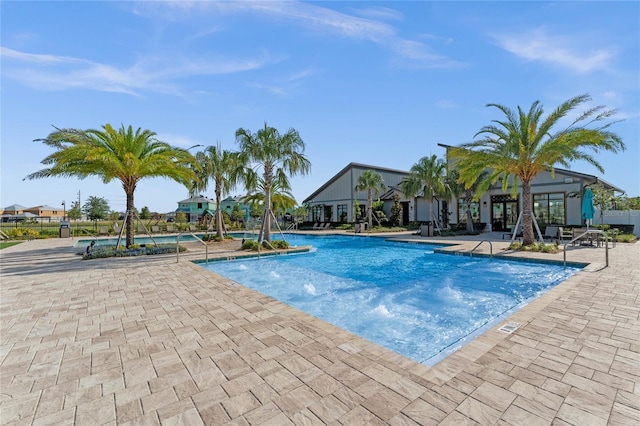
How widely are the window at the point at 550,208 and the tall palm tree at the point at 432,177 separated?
5.74 meters

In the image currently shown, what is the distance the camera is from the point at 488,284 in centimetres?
792

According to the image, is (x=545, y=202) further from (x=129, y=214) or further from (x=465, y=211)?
(x=129, y=214)

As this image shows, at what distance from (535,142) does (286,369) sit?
13.2 meters

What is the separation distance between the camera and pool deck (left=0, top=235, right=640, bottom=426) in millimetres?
2250

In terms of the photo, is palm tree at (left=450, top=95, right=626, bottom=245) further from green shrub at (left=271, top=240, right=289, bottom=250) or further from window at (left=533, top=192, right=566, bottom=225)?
green shrub at (left=271, top=240, right=289, bottom=250)

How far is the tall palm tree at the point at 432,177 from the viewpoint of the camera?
20531 millimetres

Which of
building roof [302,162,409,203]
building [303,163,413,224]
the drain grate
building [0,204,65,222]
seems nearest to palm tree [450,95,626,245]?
the drain grate

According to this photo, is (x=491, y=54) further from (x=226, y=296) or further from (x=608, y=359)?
(x=226, y=296)

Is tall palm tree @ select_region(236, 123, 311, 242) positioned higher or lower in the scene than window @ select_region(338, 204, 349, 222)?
higher

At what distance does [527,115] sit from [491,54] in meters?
3.07

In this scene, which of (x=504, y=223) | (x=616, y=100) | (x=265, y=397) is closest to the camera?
(x=265, y=397)

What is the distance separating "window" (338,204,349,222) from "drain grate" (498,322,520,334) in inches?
1108

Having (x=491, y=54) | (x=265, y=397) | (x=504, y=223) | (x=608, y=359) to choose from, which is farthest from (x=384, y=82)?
(x=504, y=223)

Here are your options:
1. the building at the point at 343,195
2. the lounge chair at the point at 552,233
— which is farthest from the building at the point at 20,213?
the lounge chair at the point at 552,233
